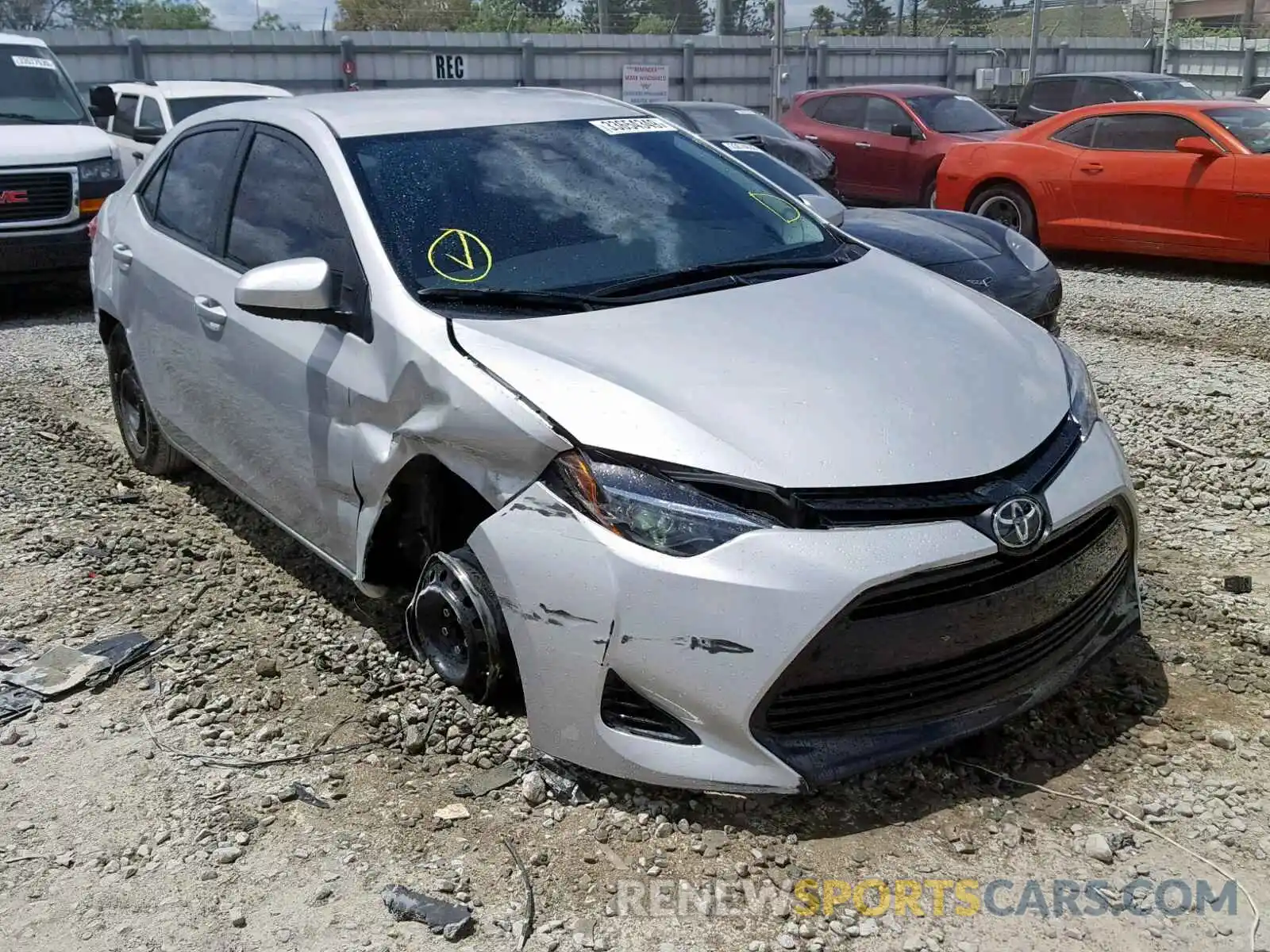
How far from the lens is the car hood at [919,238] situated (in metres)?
6.27

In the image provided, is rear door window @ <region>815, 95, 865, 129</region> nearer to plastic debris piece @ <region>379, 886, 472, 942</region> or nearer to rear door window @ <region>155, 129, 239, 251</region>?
rear door window @ <region>155, 129, 239, 251</region>

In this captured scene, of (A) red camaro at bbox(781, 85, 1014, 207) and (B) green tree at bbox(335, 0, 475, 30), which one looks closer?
(A) red camaro at bbox(781, 85, 1014, 207)

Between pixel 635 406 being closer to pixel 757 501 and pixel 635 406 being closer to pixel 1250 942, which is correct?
pixel 757 501

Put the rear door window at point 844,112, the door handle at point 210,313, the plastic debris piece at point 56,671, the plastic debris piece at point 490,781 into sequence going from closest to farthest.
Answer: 1. the plastic debris piece at point 490,781
2. the plastic debris piece at point 56,671
3. the door handle at point 210,313
4. the rear door window at point 844,112

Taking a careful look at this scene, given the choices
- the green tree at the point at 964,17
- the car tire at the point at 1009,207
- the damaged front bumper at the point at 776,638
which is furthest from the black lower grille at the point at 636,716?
the green tree at the point at 964,17

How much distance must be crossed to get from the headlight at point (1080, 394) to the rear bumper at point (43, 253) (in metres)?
7.98

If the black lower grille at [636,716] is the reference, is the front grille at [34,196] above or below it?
above

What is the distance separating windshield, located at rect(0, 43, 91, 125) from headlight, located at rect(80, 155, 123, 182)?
679 mm

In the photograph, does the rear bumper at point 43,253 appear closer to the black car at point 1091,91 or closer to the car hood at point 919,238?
the car hood at point 919,238

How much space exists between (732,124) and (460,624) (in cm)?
985

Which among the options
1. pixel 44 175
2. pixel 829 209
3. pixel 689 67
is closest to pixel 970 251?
pixel 829 209

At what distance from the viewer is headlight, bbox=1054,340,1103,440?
3205 mm

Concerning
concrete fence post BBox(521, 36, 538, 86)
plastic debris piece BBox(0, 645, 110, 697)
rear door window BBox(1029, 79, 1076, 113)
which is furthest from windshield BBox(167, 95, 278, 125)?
concrete fence post BBox(521, 36, 538, 86)

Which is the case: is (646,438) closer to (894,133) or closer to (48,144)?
(48,144)
